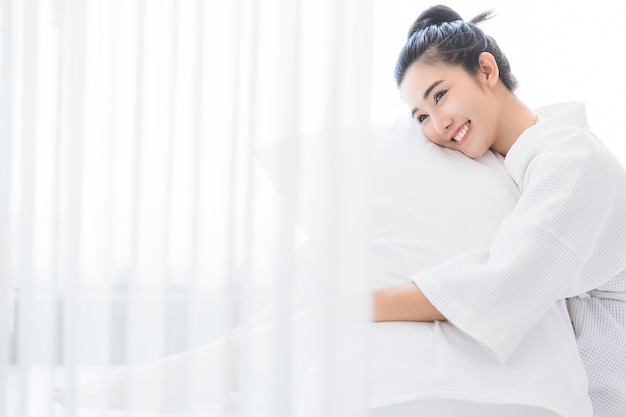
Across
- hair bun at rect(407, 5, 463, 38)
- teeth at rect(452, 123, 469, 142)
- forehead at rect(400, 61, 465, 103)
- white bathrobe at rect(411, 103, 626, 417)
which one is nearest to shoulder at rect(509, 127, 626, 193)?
white bathrobe at rect(411, 103, 626, 417)

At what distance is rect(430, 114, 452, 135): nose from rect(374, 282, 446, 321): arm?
39 centimetres

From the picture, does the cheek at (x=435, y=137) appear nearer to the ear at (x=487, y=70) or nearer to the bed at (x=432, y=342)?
the bed at (x=432, y=342)

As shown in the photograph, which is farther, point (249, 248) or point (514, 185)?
point (514, 185)

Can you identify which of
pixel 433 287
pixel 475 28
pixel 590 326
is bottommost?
pixel 590 326

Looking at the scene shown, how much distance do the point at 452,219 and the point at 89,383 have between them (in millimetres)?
554

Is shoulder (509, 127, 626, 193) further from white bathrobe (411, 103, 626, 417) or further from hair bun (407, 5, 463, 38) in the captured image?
hair bun (407, 5, 463, 38)

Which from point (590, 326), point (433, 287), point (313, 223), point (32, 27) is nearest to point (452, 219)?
→ point (433, 287)

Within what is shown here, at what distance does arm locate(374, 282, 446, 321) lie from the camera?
3.07 ft

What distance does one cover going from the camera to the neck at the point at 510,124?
51.6 inches

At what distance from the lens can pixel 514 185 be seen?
1.15 meters

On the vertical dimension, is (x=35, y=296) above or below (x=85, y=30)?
below

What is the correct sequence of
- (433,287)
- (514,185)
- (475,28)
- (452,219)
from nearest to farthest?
(433,287)
(452,219)
(514,185)
(475,28)

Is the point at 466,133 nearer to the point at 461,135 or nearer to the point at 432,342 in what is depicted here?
the point at 461,135

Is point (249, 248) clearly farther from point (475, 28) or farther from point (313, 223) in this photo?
point (475, 28)
